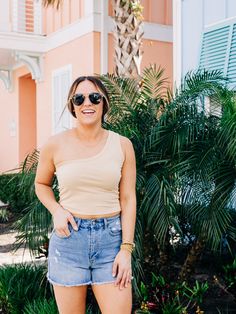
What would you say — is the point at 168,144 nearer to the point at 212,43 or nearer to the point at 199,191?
the point at 199,191

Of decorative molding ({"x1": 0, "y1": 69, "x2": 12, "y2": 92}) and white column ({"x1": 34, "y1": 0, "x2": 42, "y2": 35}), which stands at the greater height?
white column ({"x1": 34, "y1": 0, "x2": 42, "y2": 35})

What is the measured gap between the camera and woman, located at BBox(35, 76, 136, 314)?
258cm

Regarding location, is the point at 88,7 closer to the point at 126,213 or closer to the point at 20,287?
the point at 20,287

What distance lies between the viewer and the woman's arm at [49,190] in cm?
259

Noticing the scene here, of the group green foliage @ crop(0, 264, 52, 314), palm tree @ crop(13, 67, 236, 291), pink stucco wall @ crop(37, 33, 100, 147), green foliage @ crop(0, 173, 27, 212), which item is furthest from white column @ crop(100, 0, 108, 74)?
green foliage @ crop(0, 264, 52, 314)

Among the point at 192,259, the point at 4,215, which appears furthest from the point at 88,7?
the point at 192,259

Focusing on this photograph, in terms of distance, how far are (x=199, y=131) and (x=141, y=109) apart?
65 cm

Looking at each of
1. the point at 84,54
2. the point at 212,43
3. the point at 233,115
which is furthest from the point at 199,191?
the point at 84,54

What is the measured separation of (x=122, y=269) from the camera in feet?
8.42

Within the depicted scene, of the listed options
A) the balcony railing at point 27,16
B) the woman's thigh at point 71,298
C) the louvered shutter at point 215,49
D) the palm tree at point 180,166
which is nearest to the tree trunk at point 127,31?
the louvered shutter at point 215,49

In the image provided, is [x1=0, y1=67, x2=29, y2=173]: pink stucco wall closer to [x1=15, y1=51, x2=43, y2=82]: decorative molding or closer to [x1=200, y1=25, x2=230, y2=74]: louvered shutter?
[x1=15, y1=51, x2=43, y2=82]: decorative molding

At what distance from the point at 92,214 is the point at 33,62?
1072cm

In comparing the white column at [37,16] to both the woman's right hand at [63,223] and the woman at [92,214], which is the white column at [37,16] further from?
the woman's right hand at [63,223]

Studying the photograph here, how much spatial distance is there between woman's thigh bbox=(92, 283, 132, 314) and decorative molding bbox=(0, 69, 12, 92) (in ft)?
44.5
